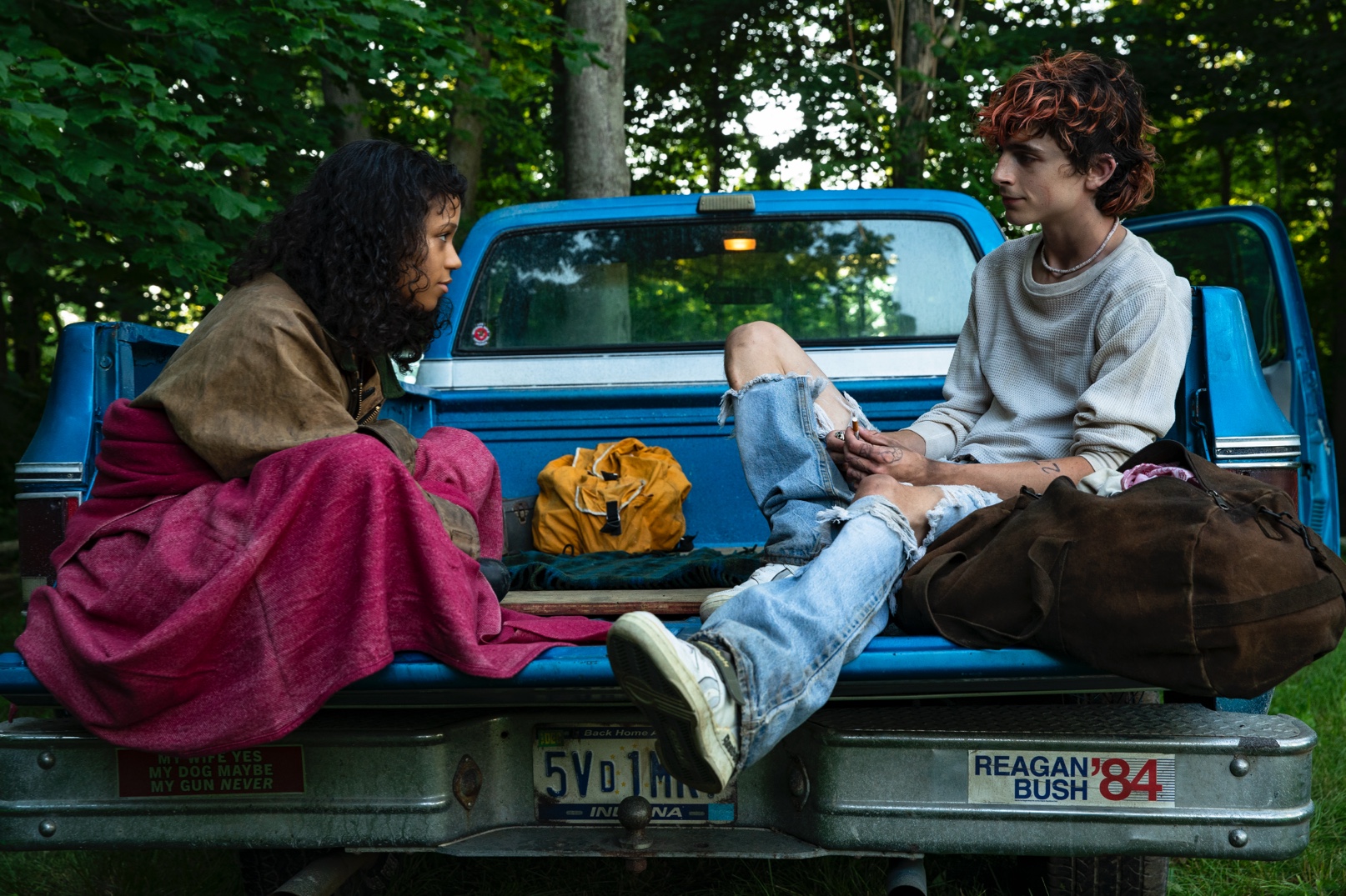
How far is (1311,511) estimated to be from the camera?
2869 millimetres

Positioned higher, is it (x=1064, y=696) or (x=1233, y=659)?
(x=1233, y=659)

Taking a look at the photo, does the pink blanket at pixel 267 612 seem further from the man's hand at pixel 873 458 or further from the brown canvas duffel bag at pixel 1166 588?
the man's hand at pixel 873 458

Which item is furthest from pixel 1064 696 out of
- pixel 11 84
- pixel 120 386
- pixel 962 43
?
pixel 962 43

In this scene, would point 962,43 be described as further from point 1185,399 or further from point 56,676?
point 56,676

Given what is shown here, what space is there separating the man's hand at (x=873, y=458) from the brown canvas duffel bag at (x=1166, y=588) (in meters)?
0.51

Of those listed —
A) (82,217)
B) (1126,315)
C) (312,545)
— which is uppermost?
(82,217)

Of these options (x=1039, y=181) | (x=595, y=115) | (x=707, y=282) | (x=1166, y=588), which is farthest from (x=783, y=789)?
(x=595, y=115)

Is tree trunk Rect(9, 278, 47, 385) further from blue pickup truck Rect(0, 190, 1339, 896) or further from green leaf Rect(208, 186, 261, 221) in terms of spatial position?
blue pickup truck Rect(0, 190, 1339, 896)

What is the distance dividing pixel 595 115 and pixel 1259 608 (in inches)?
280

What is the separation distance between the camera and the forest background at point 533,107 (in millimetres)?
4879

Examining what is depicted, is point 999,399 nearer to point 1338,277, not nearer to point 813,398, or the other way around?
point 813,398

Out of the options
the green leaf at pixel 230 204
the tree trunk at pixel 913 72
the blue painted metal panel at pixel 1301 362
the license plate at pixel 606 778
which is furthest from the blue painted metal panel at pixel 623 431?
the tree trunk at pixel 913 72

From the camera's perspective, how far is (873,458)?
2.50 metres

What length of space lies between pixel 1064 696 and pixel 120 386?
2.01 metres
